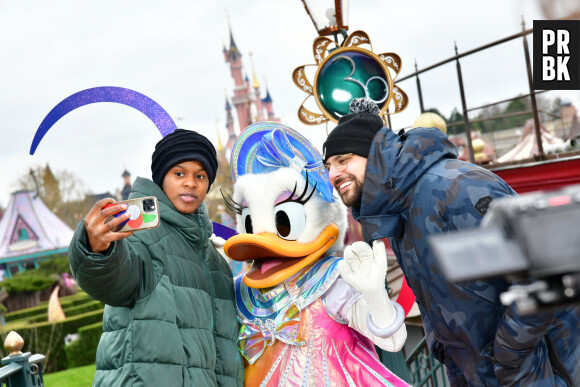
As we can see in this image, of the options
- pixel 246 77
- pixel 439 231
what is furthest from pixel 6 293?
pixel 246 77

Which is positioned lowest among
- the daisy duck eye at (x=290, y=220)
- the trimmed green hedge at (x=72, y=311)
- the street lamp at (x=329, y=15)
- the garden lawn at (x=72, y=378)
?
the garden lawn at (x=72, y=378)

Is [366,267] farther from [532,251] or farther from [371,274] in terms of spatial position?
[532,251]

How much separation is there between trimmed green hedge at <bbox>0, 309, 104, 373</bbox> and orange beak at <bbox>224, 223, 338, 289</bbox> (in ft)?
37.0

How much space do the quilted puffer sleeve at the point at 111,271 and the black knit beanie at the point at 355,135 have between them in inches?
38.2

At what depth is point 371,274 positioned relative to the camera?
8.94ft

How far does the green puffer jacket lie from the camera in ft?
8.32

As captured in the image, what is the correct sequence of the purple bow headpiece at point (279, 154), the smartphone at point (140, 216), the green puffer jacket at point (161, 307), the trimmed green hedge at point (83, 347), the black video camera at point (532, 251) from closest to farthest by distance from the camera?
1. the black video camera at point (532, 251)
2. the smartphone at point (140, 216)
3. the green puffer jacket at point (161, 307)
4. the purple bow headpiece at point (279, 154)
5. the trimmed green hedge at point (83, 347)

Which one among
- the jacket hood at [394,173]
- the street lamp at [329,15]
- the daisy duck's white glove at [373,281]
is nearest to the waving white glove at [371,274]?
the daisy duck's white glove at [373,281]

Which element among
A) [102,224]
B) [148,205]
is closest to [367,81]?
[148,205]

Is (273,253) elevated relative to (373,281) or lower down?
elevated

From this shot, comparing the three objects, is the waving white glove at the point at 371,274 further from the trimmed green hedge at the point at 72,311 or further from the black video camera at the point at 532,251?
the trimmed green hedge at the point at 72,311

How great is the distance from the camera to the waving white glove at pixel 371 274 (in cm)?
273

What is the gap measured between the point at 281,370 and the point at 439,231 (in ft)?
4.63

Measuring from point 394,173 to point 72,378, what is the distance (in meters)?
12.0
